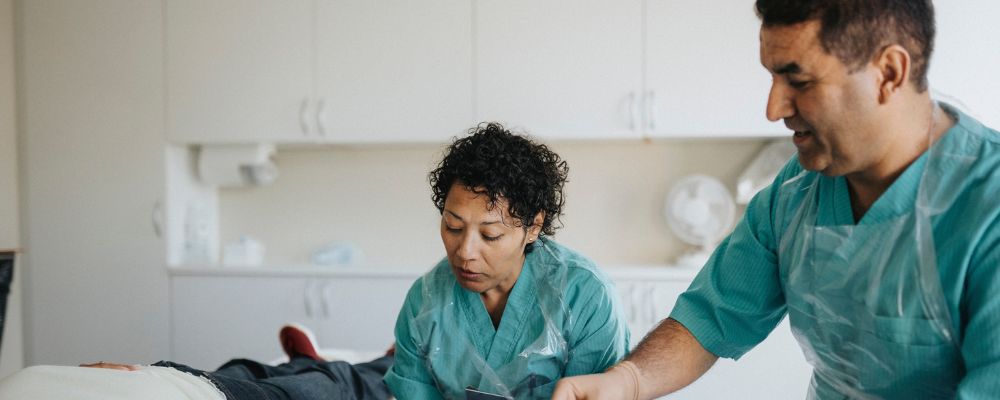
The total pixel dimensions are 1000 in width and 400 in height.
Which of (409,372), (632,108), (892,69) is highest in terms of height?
(632,108)

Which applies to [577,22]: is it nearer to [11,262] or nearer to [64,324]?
[11,262]

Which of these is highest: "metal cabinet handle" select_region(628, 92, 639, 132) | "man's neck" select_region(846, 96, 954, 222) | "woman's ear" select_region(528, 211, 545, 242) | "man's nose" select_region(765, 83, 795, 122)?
"metal cabinet handle" select_region(628, 92, 639, 132)

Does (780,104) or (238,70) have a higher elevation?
(238,70)

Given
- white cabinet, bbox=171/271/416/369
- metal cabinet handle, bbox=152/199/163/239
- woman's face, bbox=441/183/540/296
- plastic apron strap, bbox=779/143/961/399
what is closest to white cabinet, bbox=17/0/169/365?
metal cabinet handle, bbox=152/199/163/239

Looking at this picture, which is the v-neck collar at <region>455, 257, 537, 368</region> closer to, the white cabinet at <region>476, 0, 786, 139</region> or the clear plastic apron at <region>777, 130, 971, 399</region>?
the clear plastic apron at <region>777, 130, 971, 399</region>

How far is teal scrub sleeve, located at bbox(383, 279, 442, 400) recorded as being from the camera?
143cm

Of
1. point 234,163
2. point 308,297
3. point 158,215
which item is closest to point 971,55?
point 308,297

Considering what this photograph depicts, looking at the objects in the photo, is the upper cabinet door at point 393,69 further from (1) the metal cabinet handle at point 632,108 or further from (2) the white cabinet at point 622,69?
(1) the metal cabinet handle at point 632,108

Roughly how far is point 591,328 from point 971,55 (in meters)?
2.12

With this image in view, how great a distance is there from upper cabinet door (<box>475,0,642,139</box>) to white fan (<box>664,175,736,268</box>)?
34 centimetres

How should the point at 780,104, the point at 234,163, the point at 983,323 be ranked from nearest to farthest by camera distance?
1. the point at 983,323
2. the point at 780,104
3. the point at 234,163

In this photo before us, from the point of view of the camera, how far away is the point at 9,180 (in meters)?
3.28

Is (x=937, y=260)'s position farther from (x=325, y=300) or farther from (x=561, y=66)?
(x=325, y=300)

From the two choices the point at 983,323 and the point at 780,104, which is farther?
the point at 780,104
